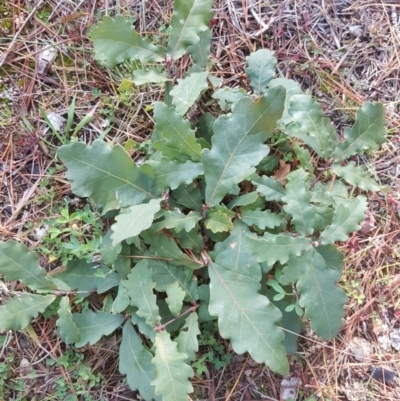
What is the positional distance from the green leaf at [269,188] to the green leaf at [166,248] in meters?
0.36

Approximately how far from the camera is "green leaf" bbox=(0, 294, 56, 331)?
63.9 inches

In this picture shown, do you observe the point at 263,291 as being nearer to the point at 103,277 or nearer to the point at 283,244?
the point at 283,244

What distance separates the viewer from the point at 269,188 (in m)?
1.68

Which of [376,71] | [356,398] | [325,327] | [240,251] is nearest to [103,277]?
[240,251]

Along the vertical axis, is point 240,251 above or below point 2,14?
below

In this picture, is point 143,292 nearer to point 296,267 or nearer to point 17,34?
point 296,267

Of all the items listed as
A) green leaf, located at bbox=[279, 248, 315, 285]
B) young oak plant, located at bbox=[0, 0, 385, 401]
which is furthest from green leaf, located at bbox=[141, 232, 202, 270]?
green leaf, located at bbox=[279, 248, 315, 285]

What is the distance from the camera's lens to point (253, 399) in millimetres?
1783

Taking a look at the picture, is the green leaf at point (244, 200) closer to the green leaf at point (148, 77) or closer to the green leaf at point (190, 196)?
the green leaf at point (190, 196)

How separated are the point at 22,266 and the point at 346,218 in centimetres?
116

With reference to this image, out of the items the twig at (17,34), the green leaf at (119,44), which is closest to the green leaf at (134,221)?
the green leaf at (119,44)

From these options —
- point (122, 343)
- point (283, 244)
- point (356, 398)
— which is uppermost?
point (283, 244)

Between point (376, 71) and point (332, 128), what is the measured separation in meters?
0.40

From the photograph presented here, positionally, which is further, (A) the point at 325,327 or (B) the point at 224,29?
(B) the point at 224,29
